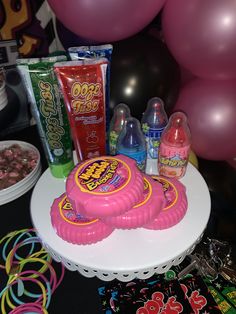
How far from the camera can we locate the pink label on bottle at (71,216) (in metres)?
0.55

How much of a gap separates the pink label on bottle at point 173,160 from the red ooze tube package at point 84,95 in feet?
0.49

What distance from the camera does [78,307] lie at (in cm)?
59

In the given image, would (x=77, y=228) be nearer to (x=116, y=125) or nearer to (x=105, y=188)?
(x=105, y=188)

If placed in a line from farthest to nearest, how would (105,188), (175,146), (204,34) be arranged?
(204,34), (175,146), (105,188)

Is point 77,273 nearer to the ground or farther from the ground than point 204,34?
nearer to the ground

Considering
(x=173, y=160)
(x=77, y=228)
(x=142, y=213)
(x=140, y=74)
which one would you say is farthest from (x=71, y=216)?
(x=140, y=74)

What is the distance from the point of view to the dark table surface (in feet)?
1.96

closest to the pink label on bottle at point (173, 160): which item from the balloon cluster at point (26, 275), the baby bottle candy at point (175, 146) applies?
the baby bottle candy at point (175, 146)

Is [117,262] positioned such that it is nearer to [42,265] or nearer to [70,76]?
[42,265]

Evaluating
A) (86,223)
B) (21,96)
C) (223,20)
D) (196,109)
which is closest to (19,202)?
(86,223)

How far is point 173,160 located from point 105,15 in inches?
17.6

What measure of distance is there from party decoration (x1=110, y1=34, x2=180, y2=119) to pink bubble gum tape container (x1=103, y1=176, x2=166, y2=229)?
42cm

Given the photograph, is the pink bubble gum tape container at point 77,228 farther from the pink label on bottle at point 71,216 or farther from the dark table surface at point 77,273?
the dark table surface at point 77,273

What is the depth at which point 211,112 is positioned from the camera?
0.90m
